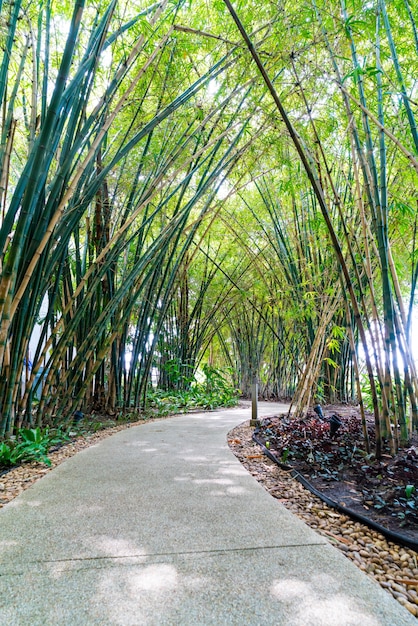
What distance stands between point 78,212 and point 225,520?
1.72 meters

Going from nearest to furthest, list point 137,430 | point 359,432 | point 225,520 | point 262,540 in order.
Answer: point 262,540 < point 225,520 < point 359,432 < point 137,430

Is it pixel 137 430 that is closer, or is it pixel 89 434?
pixel 89 434

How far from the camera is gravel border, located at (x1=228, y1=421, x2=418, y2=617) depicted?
91cm

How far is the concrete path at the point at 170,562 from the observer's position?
0.76 metres

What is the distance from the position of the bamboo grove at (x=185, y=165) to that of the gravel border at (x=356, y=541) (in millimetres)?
592

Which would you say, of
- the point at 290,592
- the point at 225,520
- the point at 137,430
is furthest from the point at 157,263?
the point at 290,592

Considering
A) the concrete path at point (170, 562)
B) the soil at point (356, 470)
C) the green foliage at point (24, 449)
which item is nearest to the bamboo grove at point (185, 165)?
the green foliage at point (24, 449)

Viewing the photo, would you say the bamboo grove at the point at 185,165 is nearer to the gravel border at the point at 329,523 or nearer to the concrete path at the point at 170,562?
the gravel border at the point at 329,523

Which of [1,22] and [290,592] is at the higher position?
[1,22]

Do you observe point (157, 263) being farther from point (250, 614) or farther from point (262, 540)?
point (250, 614)

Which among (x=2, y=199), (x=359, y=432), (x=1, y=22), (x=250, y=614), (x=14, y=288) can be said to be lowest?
(x=250, y=614)

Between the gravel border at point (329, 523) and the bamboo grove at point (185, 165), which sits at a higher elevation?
the bamboo grove at point (185, 165)

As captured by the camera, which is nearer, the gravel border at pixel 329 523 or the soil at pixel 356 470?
the gravel border at pixel 329 523

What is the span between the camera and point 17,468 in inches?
68.8
